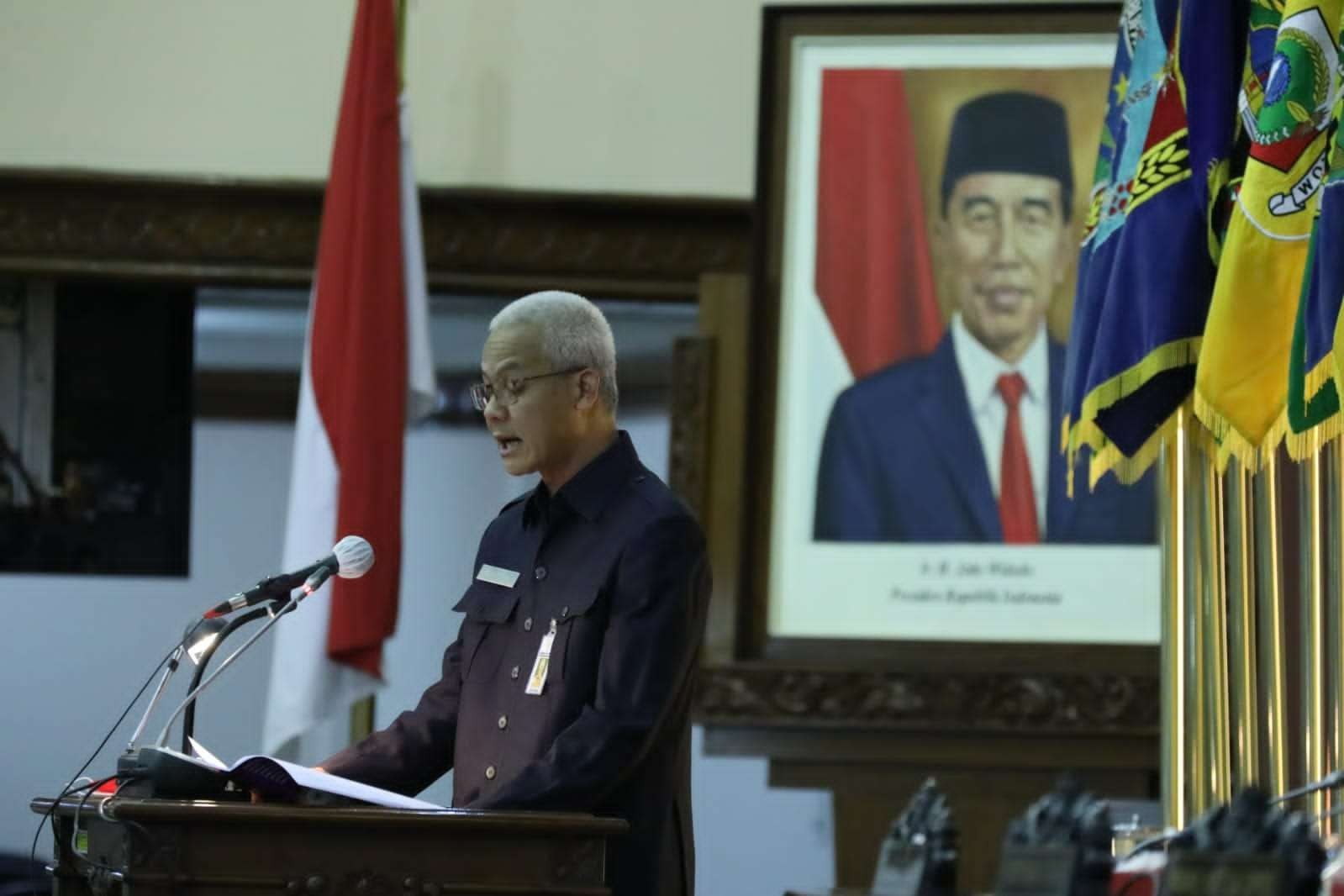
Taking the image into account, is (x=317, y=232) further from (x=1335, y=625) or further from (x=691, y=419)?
(x=1335, y=625)

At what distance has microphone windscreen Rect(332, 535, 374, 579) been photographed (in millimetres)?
3018

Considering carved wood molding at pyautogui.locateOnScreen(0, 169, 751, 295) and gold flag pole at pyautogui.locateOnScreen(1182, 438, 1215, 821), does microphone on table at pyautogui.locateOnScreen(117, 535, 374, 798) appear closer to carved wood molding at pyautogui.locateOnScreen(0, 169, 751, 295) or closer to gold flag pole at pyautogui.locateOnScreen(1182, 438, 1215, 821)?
gold flag pole at pyautogui.locateOnScreen(1182, 438, 1215, 821)

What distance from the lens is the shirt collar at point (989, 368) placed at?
216 inches

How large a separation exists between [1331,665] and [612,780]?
124 cm

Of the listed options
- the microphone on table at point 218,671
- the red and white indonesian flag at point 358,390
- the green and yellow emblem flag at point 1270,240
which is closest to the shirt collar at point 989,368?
the red and white indonesian flag at point 358,390

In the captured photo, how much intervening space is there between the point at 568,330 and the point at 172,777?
35.1 inches

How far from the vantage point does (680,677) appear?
3041 mm

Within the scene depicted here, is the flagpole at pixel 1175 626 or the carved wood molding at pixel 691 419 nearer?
the flagpole at pixel 1175 626

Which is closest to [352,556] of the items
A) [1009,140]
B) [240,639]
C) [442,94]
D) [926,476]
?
[926,476]

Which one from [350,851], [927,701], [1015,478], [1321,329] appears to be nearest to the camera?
[350,851]

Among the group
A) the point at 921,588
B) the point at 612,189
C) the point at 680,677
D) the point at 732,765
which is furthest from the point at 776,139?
the point at 680,677

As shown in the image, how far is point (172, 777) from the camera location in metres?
2.76

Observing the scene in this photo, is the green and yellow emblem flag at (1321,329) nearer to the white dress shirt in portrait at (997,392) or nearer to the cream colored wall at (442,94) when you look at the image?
the white dress shirt in portrait at (997,392)

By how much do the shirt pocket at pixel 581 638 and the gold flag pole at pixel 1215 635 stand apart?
1.23 meters
